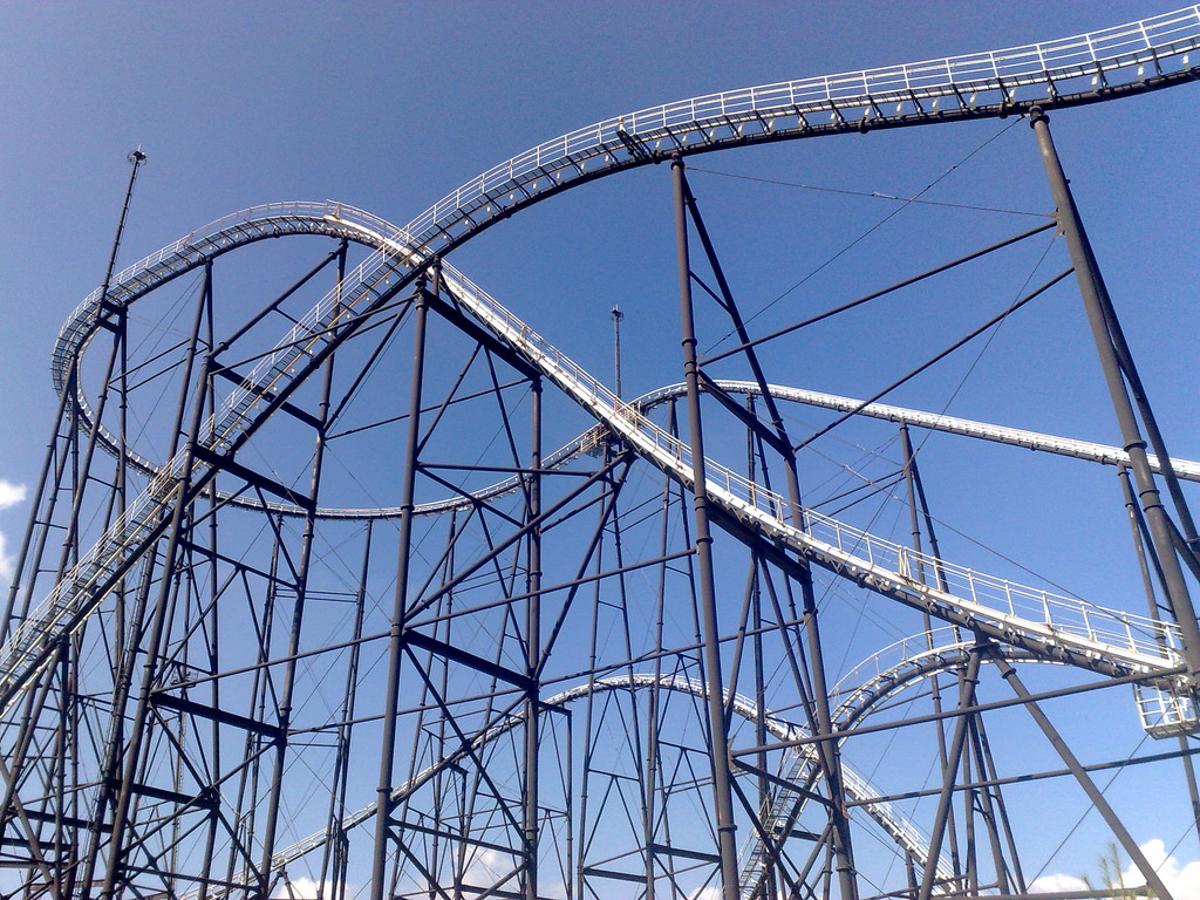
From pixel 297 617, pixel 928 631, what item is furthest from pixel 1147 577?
pixel 297 617

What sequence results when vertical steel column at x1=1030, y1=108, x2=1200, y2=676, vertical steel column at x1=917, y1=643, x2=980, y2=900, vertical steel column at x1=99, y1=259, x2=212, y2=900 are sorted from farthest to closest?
vertical steel column at x1=99, y1=259, x2=212, y2=900 → vertical steel column at x1=917, y1=643, x2=980, y2=900 → vertical steel column at x1=1030, y1=108, x2=1200, y2=676

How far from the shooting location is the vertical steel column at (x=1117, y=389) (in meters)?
9.92

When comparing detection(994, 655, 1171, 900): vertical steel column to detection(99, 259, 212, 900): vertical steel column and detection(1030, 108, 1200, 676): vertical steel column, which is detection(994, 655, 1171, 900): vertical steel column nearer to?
detection(1030, 108, 1200, 676): vertical steel column

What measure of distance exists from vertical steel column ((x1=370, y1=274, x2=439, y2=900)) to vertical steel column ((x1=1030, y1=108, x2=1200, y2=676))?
9.23 metres

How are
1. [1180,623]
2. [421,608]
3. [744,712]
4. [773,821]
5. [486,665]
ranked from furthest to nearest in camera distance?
[744,712], [773,821], [486,665], [421,608], [1180,623]

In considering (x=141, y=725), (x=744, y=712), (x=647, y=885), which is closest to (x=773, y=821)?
(x=647, y=885)

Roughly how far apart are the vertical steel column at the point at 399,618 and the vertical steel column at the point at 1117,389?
30.3 feet

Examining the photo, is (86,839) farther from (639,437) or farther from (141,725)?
(639,437)

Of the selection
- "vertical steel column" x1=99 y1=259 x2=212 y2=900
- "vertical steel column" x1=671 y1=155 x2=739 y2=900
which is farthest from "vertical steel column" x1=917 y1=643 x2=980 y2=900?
"vertical steel column" x1=99 y1=259 x2=212 y2=900

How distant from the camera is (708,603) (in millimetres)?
11961

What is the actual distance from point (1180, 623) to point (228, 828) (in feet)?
46.1

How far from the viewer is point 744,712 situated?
2883 cm

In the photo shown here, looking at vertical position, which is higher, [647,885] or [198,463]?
[198,463]

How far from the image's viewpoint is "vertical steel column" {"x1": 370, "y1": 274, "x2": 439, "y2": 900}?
12.7m
